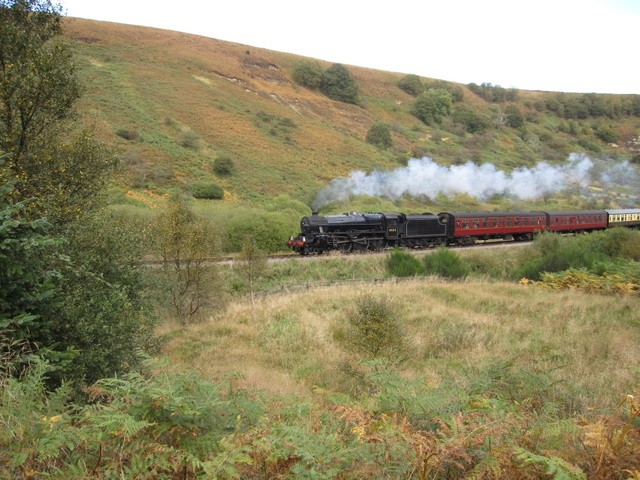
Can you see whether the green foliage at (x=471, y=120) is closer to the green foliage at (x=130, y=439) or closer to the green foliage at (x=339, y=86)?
the green foliage at (x=339, y=86)

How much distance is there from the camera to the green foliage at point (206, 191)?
4091 cm

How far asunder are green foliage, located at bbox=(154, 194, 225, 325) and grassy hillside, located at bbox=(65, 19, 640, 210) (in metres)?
15.2

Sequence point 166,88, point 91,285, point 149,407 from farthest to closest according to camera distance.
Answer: point 166,88
point 91,285
point 149,407

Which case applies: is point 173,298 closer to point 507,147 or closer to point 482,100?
point 507,147

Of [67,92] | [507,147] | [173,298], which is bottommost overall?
[173,298]

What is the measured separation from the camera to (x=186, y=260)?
60.6 ft

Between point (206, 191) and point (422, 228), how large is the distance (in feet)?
63.9

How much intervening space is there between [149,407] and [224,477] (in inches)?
34.5

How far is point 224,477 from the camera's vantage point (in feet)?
9.21

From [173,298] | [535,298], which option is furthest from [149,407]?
[535,298]

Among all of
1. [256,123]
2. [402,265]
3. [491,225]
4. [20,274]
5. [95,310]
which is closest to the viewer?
[20,274]

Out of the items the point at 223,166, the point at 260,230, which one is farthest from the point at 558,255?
the point at 223,166

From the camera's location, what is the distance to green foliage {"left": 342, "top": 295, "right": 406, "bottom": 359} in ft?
36.3

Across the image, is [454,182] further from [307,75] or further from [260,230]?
[307,75]
